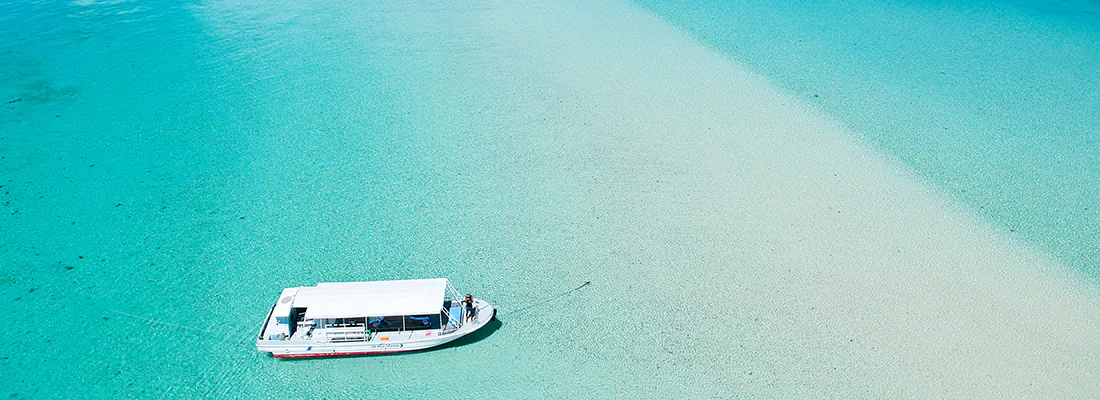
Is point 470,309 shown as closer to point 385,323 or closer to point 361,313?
point 385,323

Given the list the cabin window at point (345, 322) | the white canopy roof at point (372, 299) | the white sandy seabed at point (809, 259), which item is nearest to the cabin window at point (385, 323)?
the cabin window at point (345, 322)

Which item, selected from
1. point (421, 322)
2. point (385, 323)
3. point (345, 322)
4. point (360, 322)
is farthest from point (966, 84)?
point (345, 322)

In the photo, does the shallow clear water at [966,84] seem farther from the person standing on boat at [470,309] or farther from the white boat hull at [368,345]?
the white boat hull at [368,345]

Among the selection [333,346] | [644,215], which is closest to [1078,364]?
[644,215]

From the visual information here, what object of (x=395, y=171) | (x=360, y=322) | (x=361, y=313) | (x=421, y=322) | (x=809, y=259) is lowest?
(x=809, y=259)

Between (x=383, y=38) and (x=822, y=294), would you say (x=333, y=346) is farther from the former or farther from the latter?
(x=383, y=38)

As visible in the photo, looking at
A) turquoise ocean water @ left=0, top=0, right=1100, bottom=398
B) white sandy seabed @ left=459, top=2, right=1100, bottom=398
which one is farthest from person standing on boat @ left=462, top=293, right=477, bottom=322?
white sandy seabed @ left=459, top=2, right=1100, bottom=398
